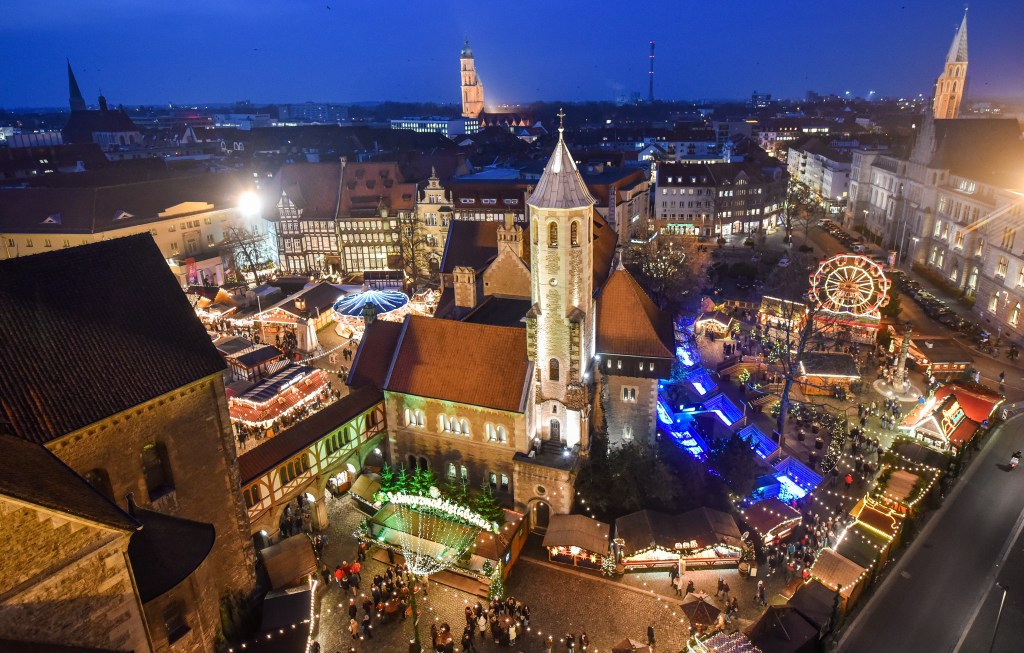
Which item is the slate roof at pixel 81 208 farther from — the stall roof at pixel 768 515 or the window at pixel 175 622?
the stall roof at pixel 768 515

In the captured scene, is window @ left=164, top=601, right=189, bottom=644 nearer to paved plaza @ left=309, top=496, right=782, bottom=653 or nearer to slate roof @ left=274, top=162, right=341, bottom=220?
paved plaza @ left=309, top=496, right=782, bottom=653

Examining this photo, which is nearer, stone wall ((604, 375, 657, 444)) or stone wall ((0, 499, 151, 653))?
stone wall ((0, 499, 151, 653))

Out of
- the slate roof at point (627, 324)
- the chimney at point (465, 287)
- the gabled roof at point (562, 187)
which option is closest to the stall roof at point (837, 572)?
the slate roof at point (627, 324)

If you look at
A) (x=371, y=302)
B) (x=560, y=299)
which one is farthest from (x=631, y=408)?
(x=371, y=302)

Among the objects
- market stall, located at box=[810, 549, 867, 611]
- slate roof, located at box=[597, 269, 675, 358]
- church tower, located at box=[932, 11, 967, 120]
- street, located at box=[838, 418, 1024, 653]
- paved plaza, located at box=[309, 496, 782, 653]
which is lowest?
paved plaza, located at box=[309, 496, 782, 653]

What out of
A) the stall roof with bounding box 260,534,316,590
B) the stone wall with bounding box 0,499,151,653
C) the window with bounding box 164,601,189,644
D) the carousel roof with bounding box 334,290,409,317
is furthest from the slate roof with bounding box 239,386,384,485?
the carousel roof with bounding box 334,290,409,317

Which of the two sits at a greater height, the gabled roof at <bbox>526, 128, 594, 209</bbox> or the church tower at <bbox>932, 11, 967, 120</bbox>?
the church tower at <bbox>932, 11, 967, 120</bbox>

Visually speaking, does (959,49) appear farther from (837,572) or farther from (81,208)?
(81,208)
